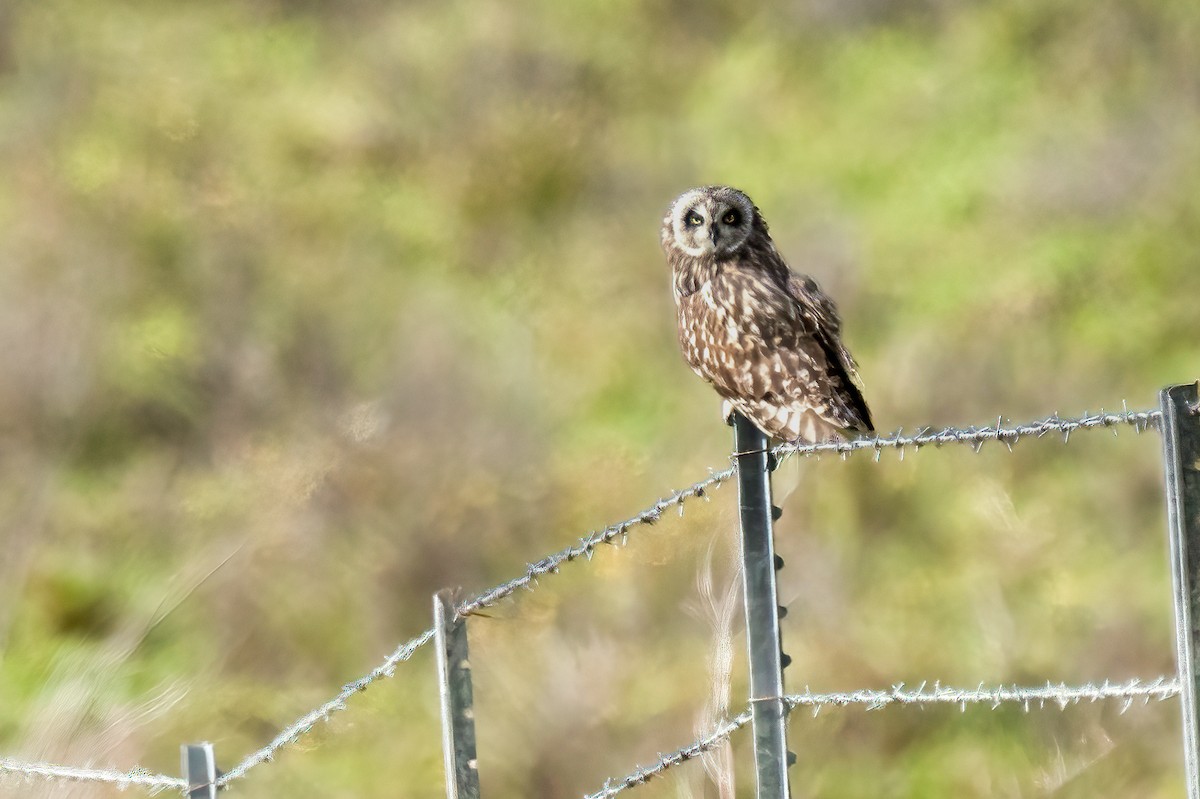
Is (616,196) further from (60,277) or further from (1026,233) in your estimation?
(60,277)

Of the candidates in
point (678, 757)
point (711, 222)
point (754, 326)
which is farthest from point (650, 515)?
point (711, 222)

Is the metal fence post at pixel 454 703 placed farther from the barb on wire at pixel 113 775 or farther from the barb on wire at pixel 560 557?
the barb on wire at pixel 113 775

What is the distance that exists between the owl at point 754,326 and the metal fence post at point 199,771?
3.65 ft

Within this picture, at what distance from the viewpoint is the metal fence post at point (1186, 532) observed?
4.84ft

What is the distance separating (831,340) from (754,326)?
0.16m

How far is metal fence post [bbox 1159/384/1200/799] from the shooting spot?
4.84ft

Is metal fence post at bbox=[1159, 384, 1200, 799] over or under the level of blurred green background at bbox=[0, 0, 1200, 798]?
under

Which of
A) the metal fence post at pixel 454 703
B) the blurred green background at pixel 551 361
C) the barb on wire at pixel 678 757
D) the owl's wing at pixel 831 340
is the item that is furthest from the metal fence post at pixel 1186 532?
the blurred green background at pixel 551 361

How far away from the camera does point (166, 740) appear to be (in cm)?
526

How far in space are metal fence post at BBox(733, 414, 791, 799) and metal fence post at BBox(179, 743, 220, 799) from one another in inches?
28.9

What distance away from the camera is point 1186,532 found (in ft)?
4.85

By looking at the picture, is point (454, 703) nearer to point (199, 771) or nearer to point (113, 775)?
point (199, 771)

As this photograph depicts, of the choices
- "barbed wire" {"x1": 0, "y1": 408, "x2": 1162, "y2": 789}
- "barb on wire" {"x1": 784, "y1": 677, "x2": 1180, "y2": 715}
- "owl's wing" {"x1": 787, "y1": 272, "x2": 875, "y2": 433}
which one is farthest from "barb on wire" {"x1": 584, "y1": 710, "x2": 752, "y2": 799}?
"owl's wing" {"x1": 787, "y1": 272, "x2": 875, "y2": 433}

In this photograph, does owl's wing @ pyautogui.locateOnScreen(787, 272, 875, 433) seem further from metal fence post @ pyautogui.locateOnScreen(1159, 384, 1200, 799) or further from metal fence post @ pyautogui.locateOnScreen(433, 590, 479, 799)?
metal fence post @ pyautogui.locateOnScreen(1159, 384, 1200, 799)
